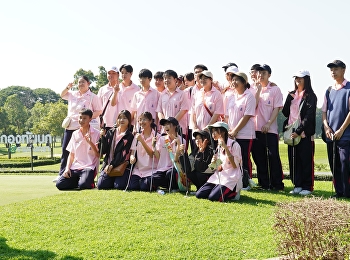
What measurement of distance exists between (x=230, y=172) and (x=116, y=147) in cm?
272

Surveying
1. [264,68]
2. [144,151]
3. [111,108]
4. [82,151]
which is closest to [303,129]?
[264,68]

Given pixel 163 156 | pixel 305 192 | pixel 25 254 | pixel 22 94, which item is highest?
pixel 22 94

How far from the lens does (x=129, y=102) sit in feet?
33.2

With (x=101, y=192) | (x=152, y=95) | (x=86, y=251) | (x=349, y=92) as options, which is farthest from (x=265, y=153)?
(x=86, y=251)

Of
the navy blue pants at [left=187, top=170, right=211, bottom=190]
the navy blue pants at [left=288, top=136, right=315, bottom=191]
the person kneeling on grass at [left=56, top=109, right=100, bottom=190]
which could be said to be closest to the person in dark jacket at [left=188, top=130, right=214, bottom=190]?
the navy blue pants at [left=187, top=170, right=211, bottom=190]

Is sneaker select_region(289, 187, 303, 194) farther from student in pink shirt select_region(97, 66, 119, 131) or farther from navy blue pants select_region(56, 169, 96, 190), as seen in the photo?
student in pink shirt select_region(97, 66, 119, 131)

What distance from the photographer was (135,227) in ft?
18.7

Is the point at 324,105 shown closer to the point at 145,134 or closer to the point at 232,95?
the point at 232,95

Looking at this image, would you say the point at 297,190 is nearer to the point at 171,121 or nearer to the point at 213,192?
the point at 213,192

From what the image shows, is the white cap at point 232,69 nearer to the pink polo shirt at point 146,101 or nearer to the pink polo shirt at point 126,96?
the pink polo shirt at point 146,101

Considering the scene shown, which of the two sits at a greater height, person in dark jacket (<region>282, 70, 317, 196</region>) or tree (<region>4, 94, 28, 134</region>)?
tree (<region>4, 94, 28, 134</region>)

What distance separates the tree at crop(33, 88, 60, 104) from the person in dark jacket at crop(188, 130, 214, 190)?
111 metres

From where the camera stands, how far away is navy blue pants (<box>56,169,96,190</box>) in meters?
8.99

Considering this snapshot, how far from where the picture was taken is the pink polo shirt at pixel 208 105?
887cm
